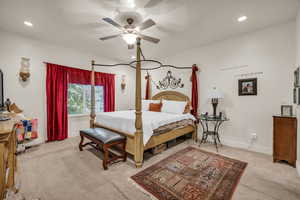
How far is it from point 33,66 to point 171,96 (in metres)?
4.05

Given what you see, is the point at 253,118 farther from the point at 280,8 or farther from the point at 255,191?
the point at 280,8

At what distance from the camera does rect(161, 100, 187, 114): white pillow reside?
3.78 meters

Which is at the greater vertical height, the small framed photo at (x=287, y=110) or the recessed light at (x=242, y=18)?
the recessed light at (x=242, y=18)

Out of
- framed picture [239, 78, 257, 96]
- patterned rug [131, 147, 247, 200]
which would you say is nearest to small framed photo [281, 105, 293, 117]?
framed picture [239, 78, 257, 96]

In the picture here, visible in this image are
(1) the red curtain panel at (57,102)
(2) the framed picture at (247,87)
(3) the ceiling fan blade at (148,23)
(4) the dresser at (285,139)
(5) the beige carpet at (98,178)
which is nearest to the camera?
(5) the beige carpet at (98,178)

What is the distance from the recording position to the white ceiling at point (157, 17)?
6.87ft

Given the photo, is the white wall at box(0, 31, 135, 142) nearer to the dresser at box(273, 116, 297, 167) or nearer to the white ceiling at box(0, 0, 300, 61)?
the white ceiling at box(0, 0, 300, 61)

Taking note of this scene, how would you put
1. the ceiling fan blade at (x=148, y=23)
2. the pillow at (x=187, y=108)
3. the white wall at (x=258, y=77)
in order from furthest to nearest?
the pillow at (x=187, y=108) → the white wall at (x=258, y=77) → the ceiling fan blade at (x=148, y=23)

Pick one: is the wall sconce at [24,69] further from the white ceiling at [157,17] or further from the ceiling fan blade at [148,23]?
the ceiling fan blade at [148,23]

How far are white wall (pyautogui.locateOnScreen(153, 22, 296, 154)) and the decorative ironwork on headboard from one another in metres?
0.80

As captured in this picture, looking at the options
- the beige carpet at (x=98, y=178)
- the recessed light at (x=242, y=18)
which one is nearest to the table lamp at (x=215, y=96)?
the beige carpet at (x=98, y=178)

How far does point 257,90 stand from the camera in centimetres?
300

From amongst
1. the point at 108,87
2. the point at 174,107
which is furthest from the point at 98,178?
the point at 108,87

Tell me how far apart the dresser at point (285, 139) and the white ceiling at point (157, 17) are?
1.97m
